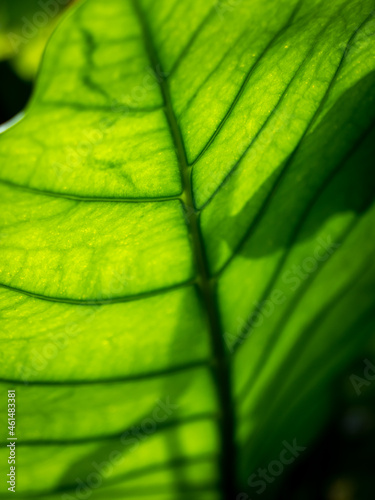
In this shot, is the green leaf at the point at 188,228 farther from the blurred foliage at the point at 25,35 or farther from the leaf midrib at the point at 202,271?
the blurred foliage at the point at 25,35

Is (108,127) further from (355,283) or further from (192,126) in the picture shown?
(355,283)

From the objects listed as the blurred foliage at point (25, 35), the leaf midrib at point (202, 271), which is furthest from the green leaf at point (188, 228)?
Result: the blurred foliage at point (25, 35)

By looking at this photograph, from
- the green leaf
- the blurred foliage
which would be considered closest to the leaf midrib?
the green leaf

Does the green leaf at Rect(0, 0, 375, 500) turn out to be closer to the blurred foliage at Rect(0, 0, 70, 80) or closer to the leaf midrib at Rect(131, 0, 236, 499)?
the leaf midrib at Rect(131, 0, 236, 499)

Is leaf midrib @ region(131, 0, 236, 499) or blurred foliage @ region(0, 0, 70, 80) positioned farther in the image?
blurred foliage @ region(0, 0, 70, 80)

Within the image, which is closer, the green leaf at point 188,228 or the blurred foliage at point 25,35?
the green leaf at point 188,228

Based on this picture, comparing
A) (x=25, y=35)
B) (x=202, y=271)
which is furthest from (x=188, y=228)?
(x=25, y=35)

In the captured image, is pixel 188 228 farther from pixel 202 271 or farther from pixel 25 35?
pixel 25 35
